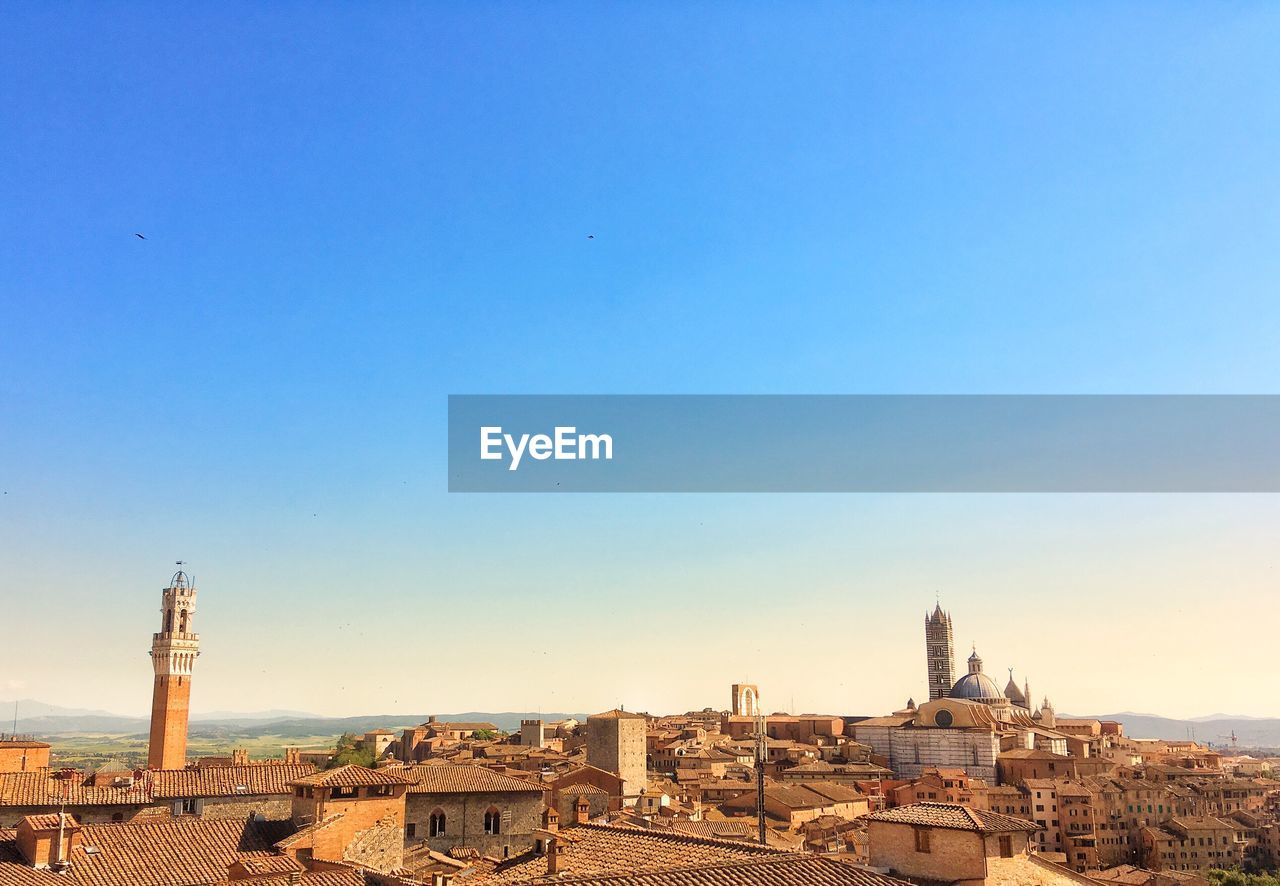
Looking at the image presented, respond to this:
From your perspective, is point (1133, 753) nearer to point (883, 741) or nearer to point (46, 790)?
point (883, 741)

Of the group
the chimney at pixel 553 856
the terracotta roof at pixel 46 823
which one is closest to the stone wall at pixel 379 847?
the terracotta roof at pixel 46 823

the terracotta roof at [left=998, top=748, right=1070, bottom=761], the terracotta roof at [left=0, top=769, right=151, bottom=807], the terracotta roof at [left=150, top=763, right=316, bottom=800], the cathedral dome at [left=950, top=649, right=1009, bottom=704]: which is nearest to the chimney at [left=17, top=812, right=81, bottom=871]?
the terracotta roof at [left=0, top=769, right=151, bottom=807]

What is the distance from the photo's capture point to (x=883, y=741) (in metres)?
113

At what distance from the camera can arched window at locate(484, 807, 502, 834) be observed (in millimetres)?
37562

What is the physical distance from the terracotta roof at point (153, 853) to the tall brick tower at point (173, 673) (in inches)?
1895

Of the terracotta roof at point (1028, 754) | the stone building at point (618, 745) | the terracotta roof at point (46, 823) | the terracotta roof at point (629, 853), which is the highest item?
the terracotta roof at point (629, 853)

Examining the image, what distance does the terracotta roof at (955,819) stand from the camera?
71.8 feet

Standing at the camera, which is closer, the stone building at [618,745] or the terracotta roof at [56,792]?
the terracotta roof at [56,792]

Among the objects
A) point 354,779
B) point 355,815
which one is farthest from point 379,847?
point 354,779

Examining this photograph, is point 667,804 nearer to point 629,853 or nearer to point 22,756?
point 22,756

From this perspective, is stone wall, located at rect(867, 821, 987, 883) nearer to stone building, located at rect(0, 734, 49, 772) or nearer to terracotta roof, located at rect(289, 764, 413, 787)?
terracotta roof, located at rect(289, 764, 413, 787)

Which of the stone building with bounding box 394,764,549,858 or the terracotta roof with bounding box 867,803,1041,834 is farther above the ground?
the terracotta roof with bounding box 867,803,1041,834

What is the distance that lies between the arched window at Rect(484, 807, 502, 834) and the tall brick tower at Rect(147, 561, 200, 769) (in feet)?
143

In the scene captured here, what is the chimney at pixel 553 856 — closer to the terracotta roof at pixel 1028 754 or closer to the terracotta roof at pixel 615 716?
the terracotta roof at pixel 615 716
